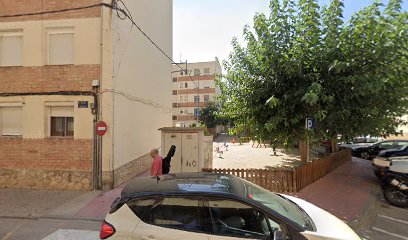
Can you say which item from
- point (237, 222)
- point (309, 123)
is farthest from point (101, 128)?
point (309, 123)

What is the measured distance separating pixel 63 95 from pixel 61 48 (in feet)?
5.59

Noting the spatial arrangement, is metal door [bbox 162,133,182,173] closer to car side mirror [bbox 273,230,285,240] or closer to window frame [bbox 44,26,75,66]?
window frame [bbox 44,26,75,66]

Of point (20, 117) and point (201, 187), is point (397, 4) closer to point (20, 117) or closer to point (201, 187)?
point (201, 187)

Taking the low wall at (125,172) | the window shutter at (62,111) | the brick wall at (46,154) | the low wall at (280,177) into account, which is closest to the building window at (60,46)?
the window shutter at (62,111)

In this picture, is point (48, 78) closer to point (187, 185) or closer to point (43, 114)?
point (43, 114)

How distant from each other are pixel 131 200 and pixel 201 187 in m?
0.91

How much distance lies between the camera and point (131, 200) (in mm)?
3146

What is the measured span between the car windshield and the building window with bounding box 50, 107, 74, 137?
7.23 metres

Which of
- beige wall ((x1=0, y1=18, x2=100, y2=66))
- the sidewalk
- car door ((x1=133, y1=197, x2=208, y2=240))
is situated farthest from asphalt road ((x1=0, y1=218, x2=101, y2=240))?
the sidewalk

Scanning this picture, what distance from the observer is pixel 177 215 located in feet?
9.81

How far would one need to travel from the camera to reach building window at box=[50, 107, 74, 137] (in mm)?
8461

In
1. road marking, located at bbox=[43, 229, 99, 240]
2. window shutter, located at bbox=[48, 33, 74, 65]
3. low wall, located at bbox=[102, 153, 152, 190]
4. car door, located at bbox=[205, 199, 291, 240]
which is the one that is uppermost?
window shutter, located at bbox=[48, 33, 74, 65]

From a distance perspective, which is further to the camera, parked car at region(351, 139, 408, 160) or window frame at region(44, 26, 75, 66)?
parked car at region(351, 139, 408, 160)

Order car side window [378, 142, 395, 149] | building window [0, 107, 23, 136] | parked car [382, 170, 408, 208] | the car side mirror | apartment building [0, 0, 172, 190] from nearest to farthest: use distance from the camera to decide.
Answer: the car side mirror < parked car [382, 170, 408, 208] < apartment building [0, 0, 172, 190] < building window [0, 107, 23, 136] < car side window [378, 142, 395, 149]
